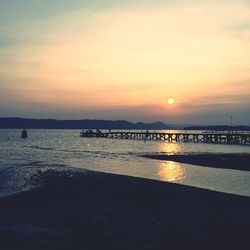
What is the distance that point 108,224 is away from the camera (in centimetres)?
1114

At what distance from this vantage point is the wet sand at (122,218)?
9.41 m

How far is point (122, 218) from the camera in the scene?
11.9m

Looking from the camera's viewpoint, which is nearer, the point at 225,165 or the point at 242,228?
the point at 242,228

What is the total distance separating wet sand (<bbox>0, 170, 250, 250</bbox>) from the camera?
9.41 metres

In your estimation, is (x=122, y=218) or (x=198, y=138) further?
(x=198, y=138)

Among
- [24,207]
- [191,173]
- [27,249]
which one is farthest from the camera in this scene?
[191,173]

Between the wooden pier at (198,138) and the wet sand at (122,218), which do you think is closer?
the wet sand at (122,218)

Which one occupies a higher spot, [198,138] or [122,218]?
[122,218]

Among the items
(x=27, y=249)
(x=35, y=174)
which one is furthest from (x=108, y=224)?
(x=35, y=174)

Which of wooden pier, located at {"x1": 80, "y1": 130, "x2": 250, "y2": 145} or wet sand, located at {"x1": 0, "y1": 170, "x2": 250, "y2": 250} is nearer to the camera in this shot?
wet sand, located at {"x1": 0, "y1": 170, "x2": 250, "y2": 250}

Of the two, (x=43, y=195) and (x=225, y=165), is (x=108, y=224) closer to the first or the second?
(x=43, y=195)

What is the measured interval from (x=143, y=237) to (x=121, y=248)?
107 centimetres

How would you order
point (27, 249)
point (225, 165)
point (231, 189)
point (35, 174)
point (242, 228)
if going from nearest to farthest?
point (27, 249), point (242, 228), point (231, 189), point (35, 174), point (225, 165)

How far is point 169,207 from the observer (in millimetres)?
13781
